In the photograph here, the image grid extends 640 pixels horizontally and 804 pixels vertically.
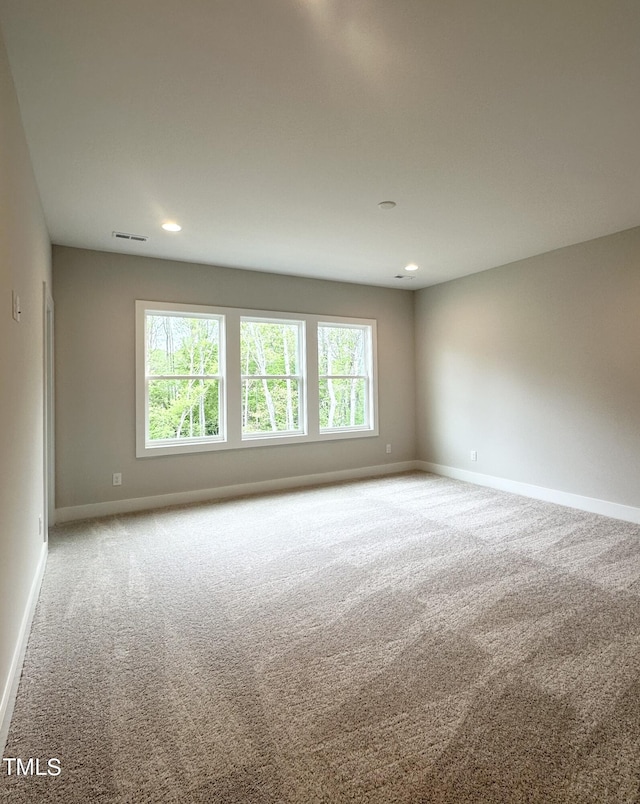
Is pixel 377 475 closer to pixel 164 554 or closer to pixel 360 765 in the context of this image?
pixel 164 554

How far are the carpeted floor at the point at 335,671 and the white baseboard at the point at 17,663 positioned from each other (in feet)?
0.15

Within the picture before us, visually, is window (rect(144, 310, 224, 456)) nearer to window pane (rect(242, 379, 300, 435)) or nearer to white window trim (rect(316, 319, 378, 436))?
window pane (rect(242, 379, 300, 435))

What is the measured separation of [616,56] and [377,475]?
4.89 metres

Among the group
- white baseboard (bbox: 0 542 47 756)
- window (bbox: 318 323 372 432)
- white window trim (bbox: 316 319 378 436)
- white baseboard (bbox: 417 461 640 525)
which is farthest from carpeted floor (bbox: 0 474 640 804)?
white window trim (bbox: 316 319 378 436)

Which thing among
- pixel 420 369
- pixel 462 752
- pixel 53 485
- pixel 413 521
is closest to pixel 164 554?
pixel 53 485

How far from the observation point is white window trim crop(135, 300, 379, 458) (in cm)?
460

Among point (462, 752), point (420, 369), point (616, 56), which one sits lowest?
point (462, 752)

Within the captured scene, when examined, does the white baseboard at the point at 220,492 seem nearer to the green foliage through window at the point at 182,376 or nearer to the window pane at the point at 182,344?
the green foliage through window at the point at 182,376

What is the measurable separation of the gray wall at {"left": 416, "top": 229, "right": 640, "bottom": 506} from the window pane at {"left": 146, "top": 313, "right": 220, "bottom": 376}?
3068mm

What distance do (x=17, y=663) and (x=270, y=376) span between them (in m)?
3.85

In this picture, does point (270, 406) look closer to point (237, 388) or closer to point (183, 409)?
point (237, 388)

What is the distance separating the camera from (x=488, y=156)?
2.70m

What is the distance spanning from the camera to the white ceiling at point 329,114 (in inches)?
67.0

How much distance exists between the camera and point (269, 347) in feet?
17.9
